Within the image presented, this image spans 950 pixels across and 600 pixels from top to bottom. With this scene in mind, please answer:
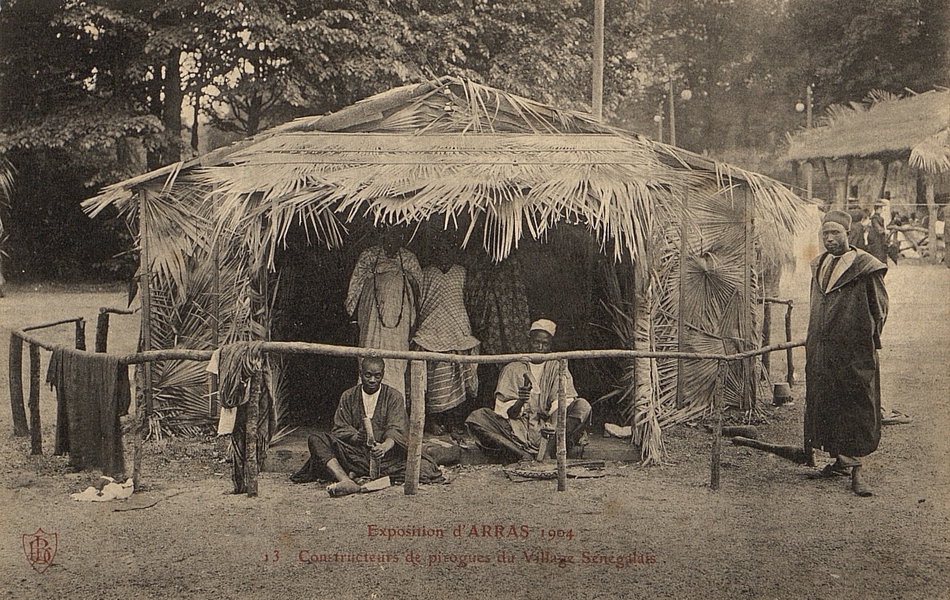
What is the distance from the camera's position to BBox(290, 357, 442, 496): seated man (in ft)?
18.3

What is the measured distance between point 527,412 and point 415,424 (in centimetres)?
120

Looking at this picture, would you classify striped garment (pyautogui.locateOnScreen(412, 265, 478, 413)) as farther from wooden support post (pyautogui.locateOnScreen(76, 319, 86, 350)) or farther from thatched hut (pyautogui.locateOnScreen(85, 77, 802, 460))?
wooden support post (pyautogui.locateOnScreen(76, 319, 86, 350))

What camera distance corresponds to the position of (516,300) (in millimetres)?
7230

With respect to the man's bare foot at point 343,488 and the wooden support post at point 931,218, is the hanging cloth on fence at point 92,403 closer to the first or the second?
the man's bare foot at point 343,488

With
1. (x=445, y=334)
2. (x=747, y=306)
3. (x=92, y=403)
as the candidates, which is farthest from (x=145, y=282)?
(x=747, y=306)

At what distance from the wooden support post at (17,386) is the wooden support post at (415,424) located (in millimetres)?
3020

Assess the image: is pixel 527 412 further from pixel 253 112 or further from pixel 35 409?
pixel 253 112

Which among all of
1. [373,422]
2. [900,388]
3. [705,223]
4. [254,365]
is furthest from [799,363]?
[254,365]

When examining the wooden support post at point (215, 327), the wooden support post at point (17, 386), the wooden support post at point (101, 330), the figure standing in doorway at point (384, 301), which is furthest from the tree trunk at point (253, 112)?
the wooden support post at point (17, 386)

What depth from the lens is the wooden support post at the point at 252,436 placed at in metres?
5.09

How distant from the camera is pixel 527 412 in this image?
6207 millimetres

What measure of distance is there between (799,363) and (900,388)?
2.31 metres

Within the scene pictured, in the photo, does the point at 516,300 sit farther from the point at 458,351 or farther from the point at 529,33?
the point at 529,33

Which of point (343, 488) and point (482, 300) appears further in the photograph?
point (482, 300)
